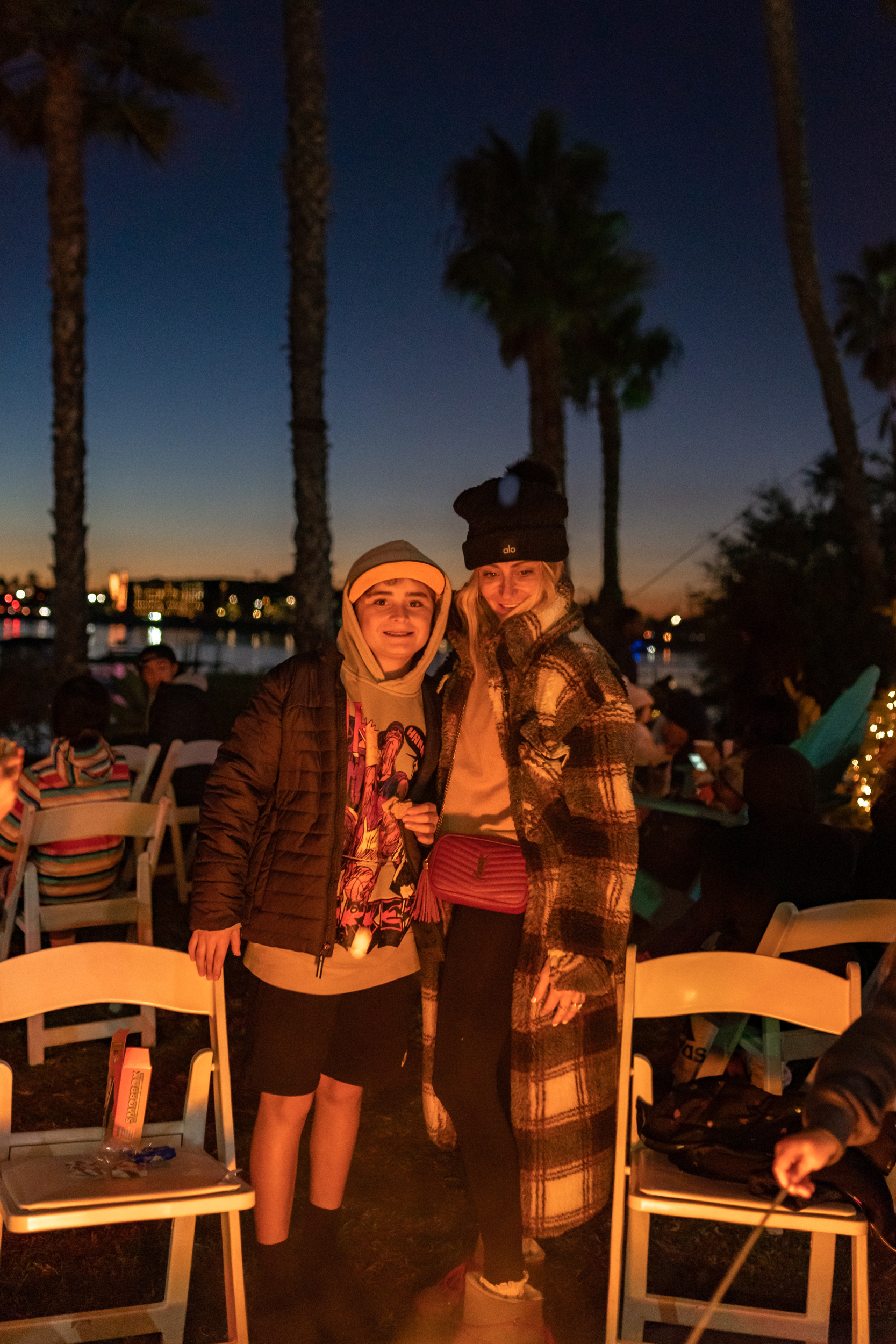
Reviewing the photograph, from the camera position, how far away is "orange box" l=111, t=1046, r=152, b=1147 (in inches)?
99.7

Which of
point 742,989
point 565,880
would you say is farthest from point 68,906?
point 742,989

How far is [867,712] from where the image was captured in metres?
6.16

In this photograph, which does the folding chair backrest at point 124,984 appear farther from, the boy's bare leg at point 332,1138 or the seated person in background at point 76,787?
the seated person in background at point 76,787

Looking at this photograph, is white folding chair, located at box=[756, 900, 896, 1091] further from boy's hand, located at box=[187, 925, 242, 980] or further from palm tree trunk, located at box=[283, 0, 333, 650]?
palm tree trunk, located at box=[283, 0, 333, 650]

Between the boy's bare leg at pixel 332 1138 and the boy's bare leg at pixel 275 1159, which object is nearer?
the boy's bare leg at pixel 275 1159

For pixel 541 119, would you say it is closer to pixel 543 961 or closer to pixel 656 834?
pixel 656 834

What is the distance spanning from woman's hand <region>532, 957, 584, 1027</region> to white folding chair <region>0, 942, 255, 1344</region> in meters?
0.75

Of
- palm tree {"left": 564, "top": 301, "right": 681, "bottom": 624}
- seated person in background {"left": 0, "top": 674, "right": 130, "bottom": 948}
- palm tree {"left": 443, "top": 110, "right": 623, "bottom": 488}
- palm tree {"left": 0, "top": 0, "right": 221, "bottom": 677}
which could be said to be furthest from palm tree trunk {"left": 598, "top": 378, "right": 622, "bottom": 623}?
seated person in background {"left": 0, "top": 674, "right": 130, "bottom": 948}

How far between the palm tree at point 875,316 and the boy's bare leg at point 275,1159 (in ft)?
85.9

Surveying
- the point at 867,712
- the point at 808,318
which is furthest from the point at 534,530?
the point at 808,318

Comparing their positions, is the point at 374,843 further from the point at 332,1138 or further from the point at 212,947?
the point at 332,1138

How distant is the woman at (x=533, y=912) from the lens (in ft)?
7.97

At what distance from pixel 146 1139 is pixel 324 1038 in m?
0.50

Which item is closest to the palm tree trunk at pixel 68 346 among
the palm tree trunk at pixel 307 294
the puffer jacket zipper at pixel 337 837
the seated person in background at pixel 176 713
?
the palm tree trunk at pixel 307 294
